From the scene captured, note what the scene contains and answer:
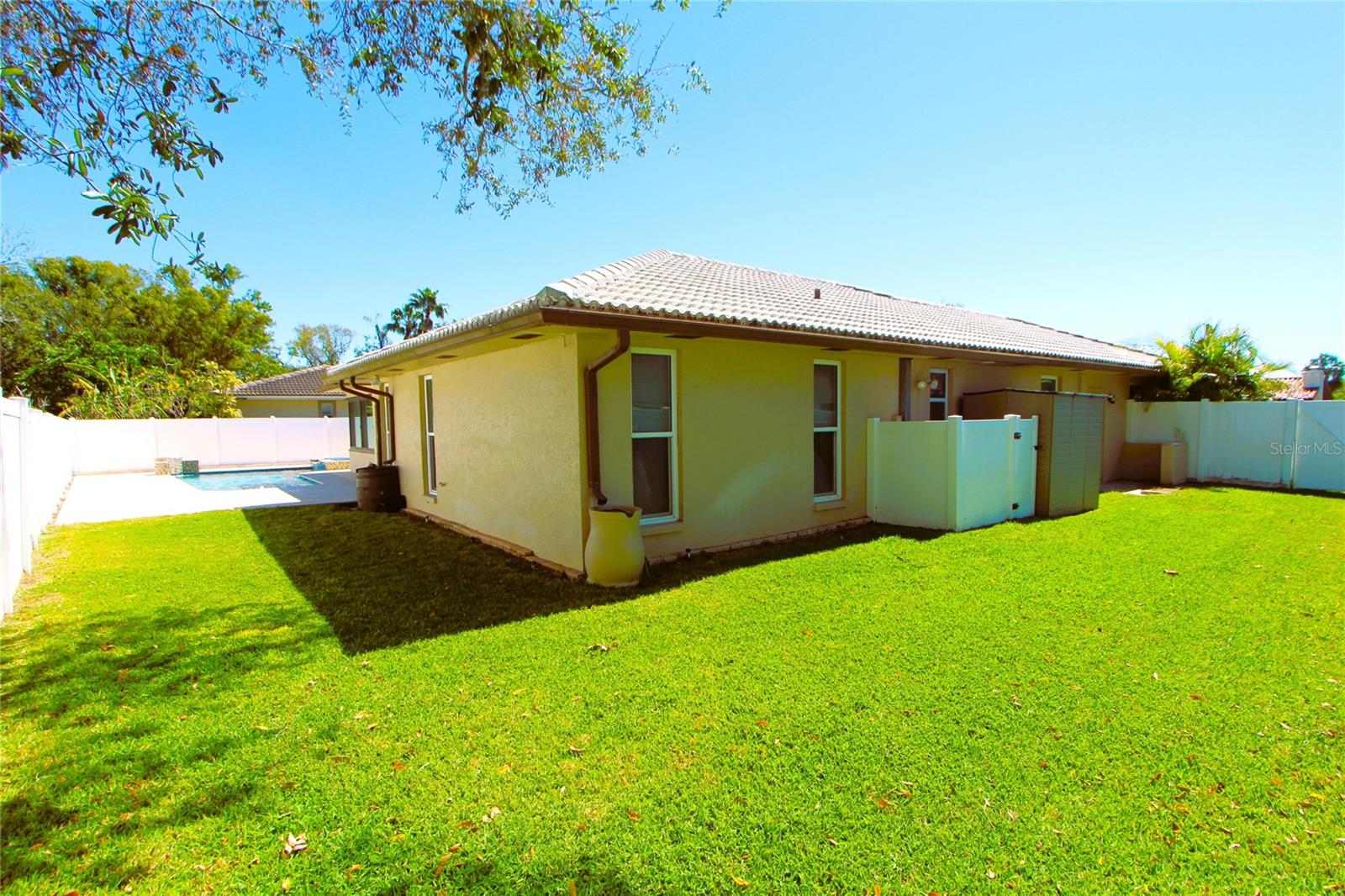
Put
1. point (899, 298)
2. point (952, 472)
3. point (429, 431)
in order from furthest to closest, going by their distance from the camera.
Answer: point (899, 298) → point (429, 431) → point (952, 472)

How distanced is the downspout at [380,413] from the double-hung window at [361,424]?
161 centimetres

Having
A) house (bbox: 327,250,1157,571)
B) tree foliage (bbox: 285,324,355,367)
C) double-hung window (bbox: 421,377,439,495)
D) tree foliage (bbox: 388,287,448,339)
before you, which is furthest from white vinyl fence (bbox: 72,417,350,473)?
tree foliage (bbox: 285,324,355,367)

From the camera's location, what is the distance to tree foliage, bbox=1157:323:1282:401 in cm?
1540

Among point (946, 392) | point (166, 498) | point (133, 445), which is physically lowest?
point (166, 498)

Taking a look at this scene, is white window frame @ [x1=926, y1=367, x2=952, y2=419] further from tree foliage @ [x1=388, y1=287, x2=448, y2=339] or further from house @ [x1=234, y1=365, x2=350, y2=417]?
tree foliage @ [x1=388, y1=287, x2=448, y2=339]

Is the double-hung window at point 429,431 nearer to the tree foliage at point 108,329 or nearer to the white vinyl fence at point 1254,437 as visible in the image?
the white vinyl fence at point 1254,437

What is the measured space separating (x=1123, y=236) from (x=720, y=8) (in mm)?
12493

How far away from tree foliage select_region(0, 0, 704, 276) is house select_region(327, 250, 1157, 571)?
1618mm

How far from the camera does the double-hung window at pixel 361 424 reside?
55.1 ft

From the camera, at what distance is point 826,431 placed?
9312mm

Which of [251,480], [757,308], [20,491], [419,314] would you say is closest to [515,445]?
[757,308]

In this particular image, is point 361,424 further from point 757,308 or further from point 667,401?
point 757,308

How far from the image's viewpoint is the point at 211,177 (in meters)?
5.16

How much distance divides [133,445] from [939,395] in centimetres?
2900
